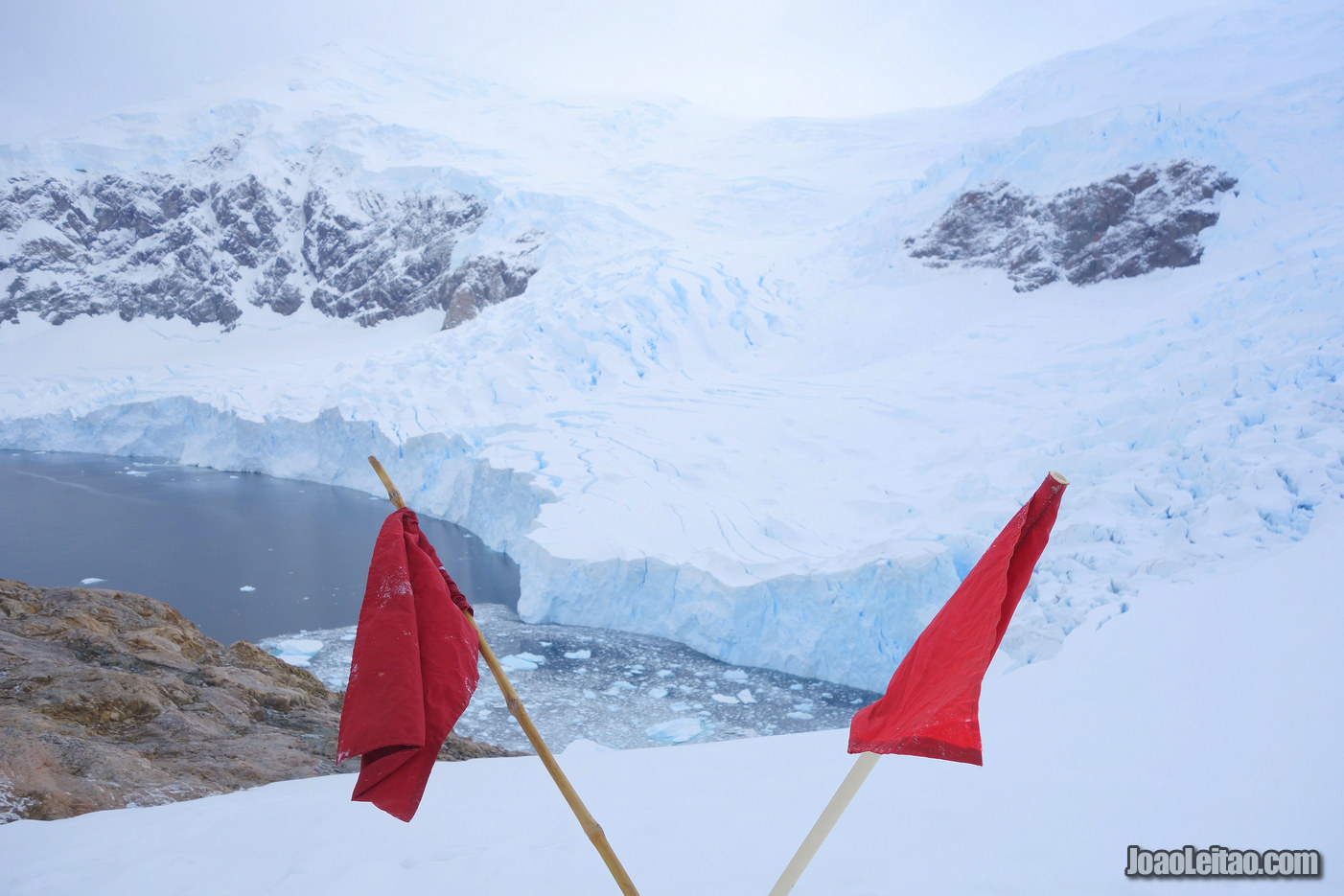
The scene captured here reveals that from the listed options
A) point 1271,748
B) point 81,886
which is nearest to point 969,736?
point 1271,748

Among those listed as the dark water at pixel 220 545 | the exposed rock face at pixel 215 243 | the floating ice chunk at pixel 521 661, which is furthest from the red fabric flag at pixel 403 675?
the exposed rock face at pixel 215 243

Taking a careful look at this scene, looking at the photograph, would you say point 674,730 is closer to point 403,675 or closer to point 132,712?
point 132,712

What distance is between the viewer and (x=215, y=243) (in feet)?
116

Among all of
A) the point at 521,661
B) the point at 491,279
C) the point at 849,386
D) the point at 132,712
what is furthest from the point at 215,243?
the point at 132,712

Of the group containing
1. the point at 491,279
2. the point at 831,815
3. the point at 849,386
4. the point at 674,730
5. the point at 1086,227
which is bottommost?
the point at 674,730

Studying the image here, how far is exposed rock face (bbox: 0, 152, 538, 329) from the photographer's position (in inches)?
1261

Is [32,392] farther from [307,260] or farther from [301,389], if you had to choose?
[307,260]

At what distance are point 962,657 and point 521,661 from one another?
23.6ft

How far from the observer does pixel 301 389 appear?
58.0 ft

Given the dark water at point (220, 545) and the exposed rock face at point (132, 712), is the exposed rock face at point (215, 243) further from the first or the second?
the exposed rock face at point (132, 712)

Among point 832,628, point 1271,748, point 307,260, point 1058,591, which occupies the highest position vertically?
point 307,260

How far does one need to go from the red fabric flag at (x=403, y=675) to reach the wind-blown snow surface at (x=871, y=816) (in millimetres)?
916

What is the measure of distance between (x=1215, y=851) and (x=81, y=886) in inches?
111

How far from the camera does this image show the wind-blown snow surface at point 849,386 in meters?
7.06
